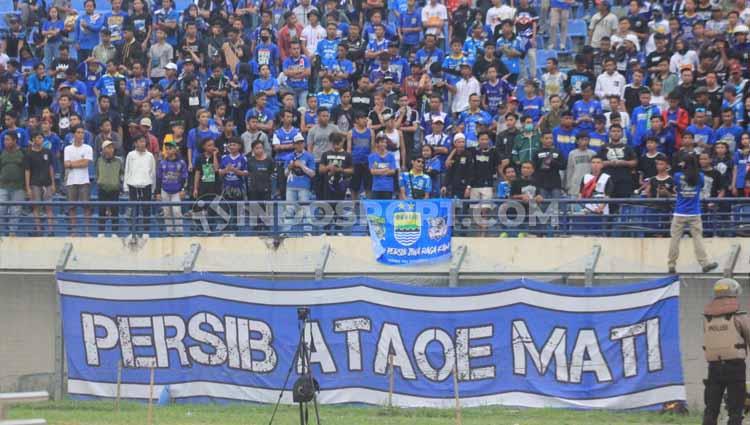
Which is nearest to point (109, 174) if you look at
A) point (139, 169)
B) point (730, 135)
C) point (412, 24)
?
point (139, 169)

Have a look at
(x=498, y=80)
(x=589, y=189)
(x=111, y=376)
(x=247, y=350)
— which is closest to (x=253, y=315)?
(x=247, y=350)

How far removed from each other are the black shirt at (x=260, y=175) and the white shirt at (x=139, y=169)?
1.84m

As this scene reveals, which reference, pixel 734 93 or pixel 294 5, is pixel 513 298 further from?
pixel 294 5

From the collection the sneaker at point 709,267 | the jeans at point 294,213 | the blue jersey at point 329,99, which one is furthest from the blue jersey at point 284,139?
the sneaker at point 709,267

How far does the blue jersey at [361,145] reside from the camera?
2450cm

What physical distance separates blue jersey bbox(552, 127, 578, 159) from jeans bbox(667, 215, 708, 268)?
381 cm

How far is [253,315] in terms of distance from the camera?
2120 centimetres

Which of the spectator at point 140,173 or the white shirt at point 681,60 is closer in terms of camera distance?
the spectator at point 140,173

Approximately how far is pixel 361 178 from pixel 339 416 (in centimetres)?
597

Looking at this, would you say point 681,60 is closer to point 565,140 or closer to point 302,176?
point 565,140

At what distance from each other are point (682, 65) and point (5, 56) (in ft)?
44.9

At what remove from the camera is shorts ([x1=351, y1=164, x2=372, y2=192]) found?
24.3 metres

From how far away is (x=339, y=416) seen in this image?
63.6ft

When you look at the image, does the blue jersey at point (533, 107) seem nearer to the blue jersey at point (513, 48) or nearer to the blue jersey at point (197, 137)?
the blue jersey at point (513, 48)
